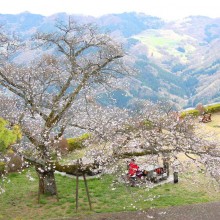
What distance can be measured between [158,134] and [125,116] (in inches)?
226

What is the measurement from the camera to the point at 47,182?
19.1 meters

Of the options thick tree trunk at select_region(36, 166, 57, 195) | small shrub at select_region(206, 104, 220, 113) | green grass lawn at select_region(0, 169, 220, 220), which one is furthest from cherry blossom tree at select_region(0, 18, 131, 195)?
small shrub at select_region(206, 104, 220, 113)

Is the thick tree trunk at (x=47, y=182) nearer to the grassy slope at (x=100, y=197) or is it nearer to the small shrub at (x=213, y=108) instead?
the grassy slope at (x=100, y=197)

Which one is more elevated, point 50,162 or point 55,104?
point 55,104

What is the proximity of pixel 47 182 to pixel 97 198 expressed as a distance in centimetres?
272

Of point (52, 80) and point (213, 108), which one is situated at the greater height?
point (52, 80)

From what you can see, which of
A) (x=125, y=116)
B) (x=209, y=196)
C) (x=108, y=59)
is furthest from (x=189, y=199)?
(x=108, y=59)

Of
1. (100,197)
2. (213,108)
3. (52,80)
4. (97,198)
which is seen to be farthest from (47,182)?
(213,108)

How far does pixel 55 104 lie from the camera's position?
18.8 meters

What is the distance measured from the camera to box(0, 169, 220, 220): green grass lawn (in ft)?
56.7

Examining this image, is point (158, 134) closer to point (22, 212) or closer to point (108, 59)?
point (108, 59)

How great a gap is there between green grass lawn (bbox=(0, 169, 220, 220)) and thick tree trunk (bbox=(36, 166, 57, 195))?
414 millimetres

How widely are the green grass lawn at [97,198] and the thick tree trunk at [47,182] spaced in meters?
0.41

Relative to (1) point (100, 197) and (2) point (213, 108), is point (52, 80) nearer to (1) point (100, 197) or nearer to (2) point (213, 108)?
(1) point (100, 197)
